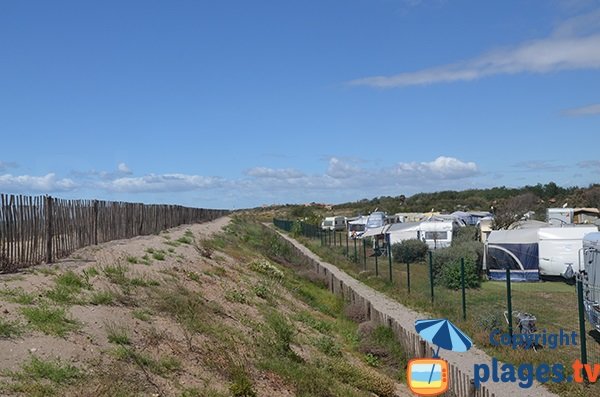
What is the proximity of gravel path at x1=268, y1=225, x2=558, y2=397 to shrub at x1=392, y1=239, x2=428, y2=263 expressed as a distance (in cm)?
1416

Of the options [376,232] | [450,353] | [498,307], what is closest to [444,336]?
[450,353]

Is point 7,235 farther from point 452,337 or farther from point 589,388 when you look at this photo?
point 589,388

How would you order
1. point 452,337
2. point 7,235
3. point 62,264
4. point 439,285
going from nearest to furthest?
point 452,337
point 7,235
point 62,264
point 439,285

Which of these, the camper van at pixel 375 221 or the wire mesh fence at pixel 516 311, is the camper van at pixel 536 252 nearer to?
the wire mesh fence at pixel 516 311

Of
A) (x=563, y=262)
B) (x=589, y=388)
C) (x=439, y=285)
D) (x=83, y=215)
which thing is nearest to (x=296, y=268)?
(x=439, y=285)

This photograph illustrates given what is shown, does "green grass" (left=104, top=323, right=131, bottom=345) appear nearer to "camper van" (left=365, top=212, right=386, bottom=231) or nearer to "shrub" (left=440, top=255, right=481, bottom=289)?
"shrub" (left=440, top=255, right=481, bottom=289)

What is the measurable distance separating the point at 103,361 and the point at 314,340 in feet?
21.8

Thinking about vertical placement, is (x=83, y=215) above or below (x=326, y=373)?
above

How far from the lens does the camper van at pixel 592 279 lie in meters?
14.8

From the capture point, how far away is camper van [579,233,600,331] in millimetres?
14812

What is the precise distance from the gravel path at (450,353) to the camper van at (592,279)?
3.85 metres

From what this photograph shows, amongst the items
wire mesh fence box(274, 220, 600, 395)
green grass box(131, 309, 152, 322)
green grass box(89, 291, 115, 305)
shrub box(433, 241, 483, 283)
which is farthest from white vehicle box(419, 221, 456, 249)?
green grass box(89, 291, 115, 305)

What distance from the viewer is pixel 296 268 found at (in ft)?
111

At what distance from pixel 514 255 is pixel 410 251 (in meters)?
9.25
